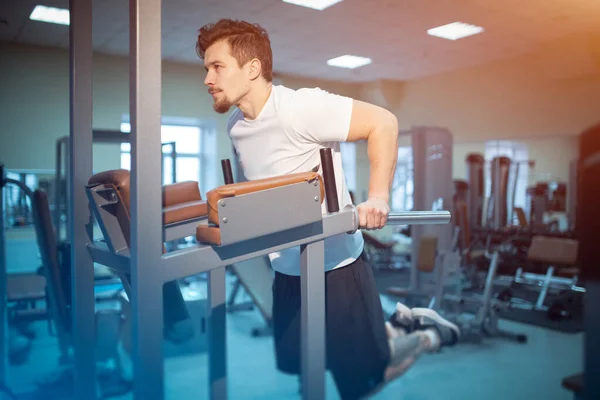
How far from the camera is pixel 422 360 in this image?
3414 mm

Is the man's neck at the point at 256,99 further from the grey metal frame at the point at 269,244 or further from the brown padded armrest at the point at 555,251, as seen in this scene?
the brown padded armrest at the point at 555,251

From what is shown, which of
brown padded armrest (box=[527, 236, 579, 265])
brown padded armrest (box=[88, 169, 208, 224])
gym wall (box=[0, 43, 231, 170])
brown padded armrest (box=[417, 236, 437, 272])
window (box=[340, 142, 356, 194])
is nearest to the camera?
brown padded armrest (box=[88, 169, 208, 224])

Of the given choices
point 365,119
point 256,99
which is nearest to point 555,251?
point 365,119

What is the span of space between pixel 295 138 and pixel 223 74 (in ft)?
0.88

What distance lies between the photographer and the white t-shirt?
141cm

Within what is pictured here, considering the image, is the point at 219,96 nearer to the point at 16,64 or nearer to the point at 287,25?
the point at 287,25

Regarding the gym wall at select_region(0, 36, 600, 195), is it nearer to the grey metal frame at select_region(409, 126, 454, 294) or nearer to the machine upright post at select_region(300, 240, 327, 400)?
the grey metal frame at select_region(409, 126, 454, 294)

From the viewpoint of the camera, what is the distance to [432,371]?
321cm

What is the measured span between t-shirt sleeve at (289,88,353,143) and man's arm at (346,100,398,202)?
2 centimetres

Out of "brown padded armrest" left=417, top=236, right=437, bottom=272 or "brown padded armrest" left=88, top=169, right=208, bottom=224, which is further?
"brown padded armrest" left=417, top=236, right=437, bottom=272

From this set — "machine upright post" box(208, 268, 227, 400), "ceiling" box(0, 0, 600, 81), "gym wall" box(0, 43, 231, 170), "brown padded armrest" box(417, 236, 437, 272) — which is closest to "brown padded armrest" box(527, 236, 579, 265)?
"brown padded armrest" box(417, 236, 437, 272)

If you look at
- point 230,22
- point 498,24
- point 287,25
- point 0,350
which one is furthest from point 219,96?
point 498,24

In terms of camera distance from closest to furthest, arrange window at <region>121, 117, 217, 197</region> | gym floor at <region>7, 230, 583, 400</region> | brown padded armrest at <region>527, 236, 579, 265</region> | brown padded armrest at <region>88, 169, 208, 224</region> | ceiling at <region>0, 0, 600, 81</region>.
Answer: brown padded armrest at <region>88, 169, 208, 224</region>, gym floor at <region>7, 230, 583, 400</region>, brown padded armrest at <region>527, 236, 579, 265</region>, ceiling at <region>0, 0, 600, 81</region>, window at <region>121, 117, 217, 197</region>

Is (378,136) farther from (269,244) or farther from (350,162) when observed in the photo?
(350,162)
